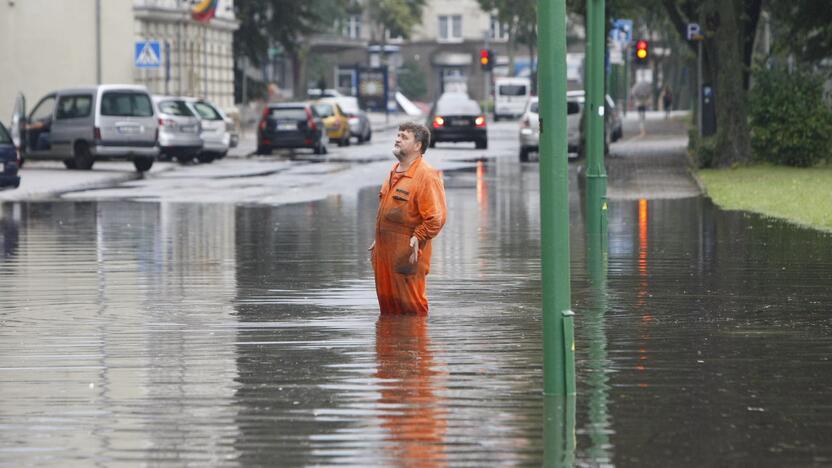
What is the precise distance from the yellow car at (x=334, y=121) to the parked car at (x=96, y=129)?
16.8 metres

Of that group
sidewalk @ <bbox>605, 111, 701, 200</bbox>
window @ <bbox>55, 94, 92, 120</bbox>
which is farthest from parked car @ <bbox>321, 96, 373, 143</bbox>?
window @ <bbox>55, 94, 92, 120</bbox>

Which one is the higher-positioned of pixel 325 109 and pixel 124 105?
pixel 325 109

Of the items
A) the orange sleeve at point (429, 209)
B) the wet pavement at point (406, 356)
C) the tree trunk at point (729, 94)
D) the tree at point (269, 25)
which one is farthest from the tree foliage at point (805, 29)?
the tree at point (269, 25)

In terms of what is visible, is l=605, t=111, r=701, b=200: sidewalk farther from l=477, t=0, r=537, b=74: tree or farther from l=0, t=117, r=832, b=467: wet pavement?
l=477, t=0, r=537, b=74: tree

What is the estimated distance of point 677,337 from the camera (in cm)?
1195

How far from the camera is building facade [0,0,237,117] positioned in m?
54.7

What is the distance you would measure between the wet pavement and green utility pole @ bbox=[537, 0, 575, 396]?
316mm

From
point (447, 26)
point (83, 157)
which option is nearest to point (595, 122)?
point (83, 157)

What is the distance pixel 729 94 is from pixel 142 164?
42.3 ft

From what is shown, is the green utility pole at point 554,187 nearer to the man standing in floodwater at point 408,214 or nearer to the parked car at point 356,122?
the man standing in floodwater at point 408,214

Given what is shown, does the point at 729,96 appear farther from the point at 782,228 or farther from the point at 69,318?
the point at 69,318

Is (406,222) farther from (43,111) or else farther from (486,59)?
(486,59)

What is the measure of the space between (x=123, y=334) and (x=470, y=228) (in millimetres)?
11148

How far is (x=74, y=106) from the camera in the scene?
41562 millimetres
